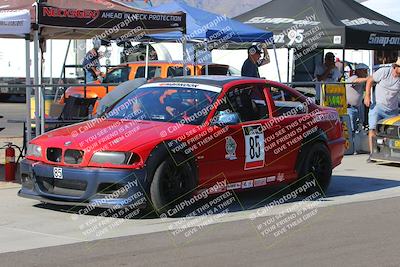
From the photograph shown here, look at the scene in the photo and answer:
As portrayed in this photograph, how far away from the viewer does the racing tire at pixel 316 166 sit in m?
10.1

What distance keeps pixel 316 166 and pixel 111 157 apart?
3.31 m

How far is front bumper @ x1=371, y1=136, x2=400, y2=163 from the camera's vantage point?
1315cm

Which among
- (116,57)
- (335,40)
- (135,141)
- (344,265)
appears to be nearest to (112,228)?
(135,141)

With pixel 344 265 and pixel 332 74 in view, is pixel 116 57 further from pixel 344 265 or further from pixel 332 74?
pixel 344 265

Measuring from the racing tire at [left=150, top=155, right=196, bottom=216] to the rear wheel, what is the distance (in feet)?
6.78

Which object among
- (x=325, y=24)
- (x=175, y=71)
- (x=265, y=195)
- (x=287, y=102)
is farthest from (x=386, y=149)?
(x=175, y=71)

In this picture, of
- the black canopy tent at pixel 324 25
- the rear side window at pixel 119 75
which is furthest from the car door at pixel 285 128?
the rear side window at pixel 119 75

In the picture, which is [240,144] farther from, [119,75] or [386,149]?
[119,75]

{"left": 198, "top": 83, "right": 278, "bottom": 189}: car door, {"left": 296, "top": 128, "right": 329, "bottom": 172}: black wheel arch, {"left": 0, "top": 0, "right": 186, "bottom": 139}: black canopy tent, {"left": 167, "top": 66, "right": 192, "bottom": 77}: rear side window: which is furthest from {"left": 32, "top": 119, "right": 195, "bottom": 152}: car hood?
{"left": 167, "top": 66, "right": 192, "bottom": 77}: rear side window

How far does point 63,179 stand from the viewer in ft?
27.5

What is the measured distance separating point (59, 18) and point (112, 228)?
14.2 ft

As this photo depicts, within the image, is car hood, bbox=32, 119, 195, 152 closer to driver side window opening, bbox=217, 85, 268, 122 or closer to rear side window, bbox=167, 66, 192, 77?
driver side window opening, bbox=217, 85, 268, 122

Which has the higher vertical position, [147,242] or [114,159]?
Result: [114,159]

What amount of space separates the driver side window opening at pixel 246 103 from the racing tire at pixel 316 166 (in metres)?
0.87
